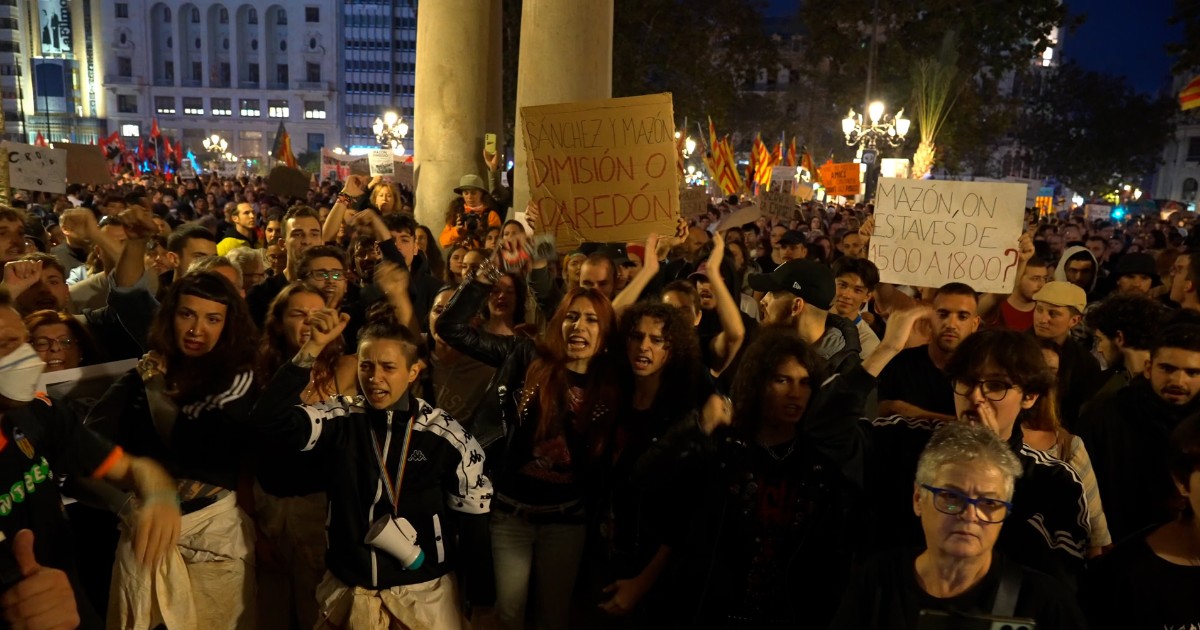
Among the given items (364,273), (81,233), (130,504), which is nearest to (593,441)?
(130,504)

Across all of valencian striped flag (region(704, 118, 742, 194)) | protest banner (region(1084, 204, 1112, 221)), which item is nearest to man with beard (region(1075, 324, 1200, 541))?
valencian striped flag (region(704, 118, 742, 194))

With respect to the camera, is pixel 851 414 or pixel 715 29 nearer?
pixel 851 414

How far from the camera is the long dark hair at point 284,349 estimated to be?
399cm

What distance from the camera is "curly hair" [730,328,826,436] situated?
138 inches

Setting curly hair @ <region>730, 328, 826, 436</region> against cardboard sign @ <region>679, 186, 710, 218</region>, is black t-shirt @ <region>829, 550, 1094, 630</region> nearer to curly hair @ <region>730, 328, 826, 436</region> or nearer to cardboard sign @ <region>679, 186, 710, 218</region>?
curly hair @ <region>730, 328, 826, 436</region>

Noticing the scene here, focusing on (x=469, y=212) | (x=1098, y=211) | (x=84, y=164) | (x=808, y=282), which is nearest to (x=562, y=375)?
(x=808, y=282)

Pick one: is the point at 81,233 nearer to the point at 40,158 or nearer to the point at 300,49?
the point at 40,158

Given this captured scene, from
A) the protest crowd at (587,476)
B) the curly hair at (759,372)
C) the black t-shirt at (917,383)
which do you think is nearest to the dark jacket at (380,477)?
the protest crowd at (587,476)

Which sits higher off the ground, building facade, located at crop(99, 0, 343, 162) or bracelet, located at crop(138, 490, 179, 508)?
building facade, located at crop(99, 0, 343, 162)

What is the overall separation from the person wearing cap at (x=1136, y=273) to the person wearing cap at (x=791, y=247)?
8.85 ft

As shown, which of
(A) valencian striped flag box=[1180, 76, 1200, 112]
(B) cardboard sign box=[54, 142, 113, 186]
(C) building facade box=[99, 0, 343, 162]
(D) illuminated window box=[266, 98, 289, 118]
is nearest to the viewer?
(B) cardboard sign box=[54, 142, 113, 186]

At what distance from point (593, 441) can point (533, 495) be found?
348 mm

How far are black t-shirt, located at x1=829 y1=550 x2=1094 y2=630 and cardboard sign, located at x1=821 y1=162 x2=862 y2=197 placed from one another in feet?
60.2

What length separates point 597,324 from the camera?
4.07 meters
